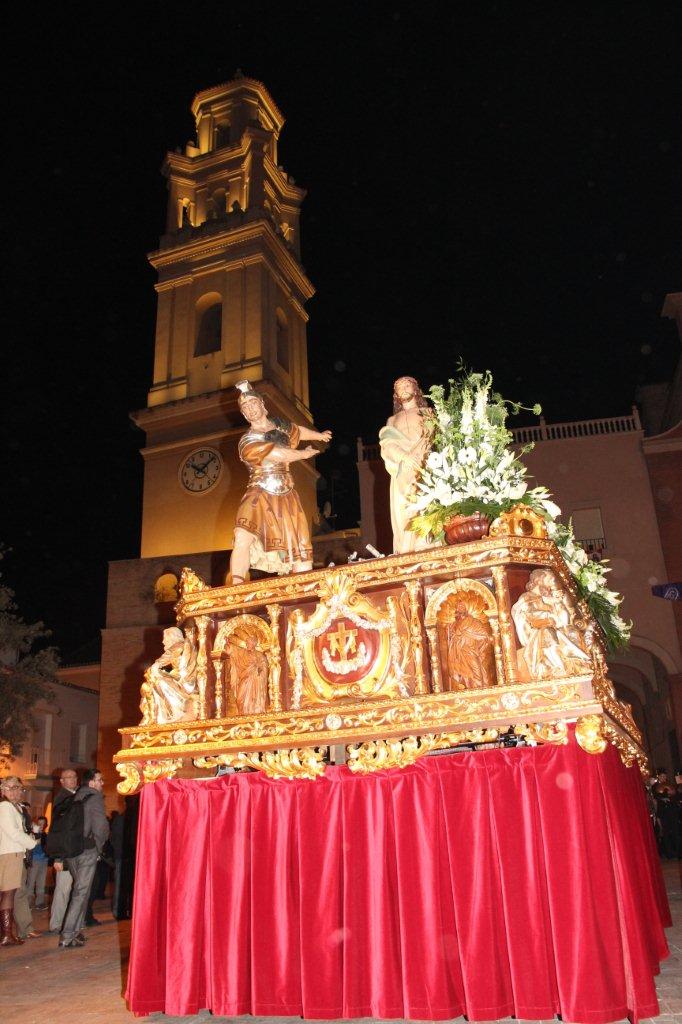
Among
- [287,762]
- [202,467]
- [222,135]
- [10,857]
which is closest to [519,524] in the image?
[287,762]

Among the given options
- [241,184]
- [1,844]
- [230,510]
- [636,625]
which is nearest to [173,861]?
[1,844]

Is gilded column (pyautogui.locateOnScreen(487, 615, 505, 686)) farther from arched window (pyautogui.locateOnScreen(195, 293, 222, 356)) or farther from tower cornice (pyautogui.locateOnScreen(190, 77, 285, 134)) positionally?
tower cornice (pyautogui.locateOnScreen(190, 77, 285, 134))

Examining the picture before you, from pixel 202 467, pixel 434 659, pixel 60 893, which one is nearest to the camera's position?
pixel 434 659

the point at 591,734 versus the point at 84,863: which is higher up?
the point at 591,734

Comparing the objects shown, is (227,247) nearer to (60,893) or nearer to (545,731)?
(60,893)

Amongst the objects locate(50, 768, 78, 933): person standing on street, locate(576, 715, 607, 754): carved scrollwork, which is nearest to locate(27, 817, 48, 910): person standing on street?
locate(50, 768, 78, 933): person standing on street

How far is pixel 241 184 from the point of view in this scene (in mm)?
30484

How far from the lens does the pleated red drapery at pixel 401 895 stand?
4.61m

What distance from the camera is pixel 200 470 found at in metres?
26.8

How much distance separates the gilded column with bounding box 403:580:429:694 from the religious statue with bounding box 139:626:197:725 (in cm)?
177

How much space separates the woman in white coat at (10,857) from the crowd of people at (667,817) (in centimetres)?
1218

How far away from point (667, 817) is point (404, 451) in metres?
13.7

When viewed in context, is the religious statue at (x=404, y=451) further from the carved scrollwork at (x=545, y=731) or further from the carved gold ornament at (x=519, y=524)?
the carved scrollwork at (x=545, y=731)

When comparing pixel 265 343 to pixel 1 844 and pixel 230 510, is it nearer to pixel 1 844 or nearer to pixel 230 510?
pixel 230 510
